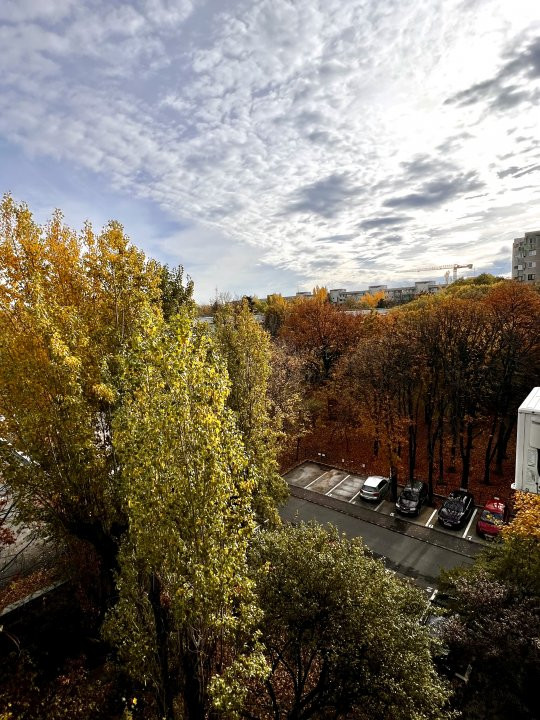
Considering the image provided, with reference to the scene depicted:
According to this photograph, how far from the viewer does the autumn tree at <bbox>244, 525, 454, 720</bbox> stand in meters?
6.96

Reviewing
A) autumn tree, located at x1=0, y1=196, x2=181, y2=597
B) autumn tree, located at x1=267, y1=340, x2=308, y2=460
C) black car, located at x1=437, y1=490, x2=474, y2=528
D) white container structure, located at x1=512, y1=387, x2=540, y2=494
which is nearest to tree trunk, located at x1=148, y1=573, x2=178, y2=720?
autumn tree, located at x1=0, y1=196, x2=181, y2=597

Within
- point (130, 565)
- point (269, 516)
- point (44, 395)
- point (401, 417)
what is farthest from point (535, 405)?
point (44, 395)

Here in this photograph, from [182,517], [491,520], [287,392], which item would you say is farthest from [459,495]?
[182,517]

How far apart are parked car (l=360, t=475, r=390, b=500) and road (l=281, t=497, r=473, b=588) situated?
1.85 metres

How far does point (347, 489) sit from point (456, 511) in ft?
20.3

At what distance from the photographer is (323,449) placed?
28.5m

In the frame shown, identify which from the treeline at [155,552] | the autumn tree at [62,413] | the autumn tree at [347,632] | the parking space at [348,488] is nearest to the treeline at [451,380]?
the parking space at [348,488]

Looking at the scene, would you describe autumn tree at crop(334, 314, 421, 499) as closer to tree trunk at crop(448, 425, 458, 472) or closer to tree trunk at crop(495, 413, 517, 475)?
tree trunk at crop(448, 425, 458, 472)

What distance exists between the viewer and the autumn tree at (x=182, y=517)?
19.4ft

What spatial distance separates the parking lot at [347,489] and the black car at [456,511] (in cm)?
27

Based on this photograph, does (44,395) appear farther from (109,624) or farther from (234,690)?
(234,690)

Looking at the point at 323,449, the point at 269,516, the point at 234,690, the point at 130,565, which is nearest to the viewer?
the point at 234,690

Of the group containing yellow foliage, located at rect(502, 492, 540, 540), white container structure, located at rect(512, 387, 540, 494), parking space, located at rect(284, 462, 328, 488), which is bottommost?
parking space, located at rect(284, 462, 328, 488)

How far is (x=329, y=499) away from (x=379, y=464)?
19.7 feet
